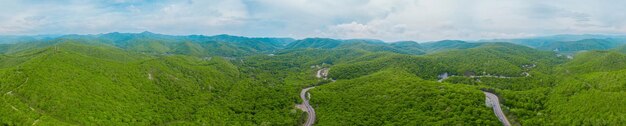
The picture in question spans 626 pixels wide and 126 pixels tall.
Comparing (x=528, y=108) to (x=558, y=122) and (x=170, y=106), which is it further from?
(x=170, y=106)

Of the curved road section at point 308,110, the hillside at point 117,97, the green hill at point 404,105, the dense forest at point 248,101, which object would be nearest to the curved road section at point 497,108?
the dense forest at point 248,101

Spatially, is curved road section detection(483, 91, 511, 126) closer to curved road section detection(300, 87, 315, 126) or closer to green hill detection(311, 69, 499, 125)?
green hill detection(311, 69, 499, 125)

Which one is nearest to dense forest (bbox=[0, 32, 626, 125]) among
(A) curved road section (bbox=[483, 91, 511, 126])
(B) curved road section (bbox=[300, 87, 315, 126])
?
(A) curved road section (bbox=[483, 91, 511, 126])

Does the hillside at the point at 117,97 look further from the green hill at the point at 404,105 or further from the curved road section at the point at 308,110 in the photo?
the green hill at the point at 404,105

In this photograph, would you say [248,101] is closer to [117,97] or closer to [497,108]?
[117,97]

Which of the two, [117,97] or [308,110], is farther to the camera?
[308,110]

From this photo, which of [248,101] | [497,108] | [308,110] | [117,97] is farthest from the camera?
[248,101]

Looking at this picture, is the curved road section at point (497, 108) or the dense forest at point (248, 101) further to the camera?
the curved road section at point (497, 108)

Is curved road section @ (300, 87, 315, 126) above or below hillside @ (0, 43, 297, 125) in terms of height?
below

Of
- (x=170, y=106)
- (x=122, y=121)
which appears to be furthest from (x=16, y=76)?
(x=170, y=106)

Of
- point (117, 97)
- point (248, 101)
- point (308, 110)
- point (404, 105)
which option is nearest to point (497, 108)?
point (404, 105)

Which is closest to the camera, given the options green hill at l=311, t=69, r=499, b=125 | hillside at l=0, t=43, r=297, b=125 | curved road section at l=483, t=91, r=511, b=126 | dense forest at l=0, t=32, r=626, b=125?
hillside at l=0, t=43, r=297, b=125
